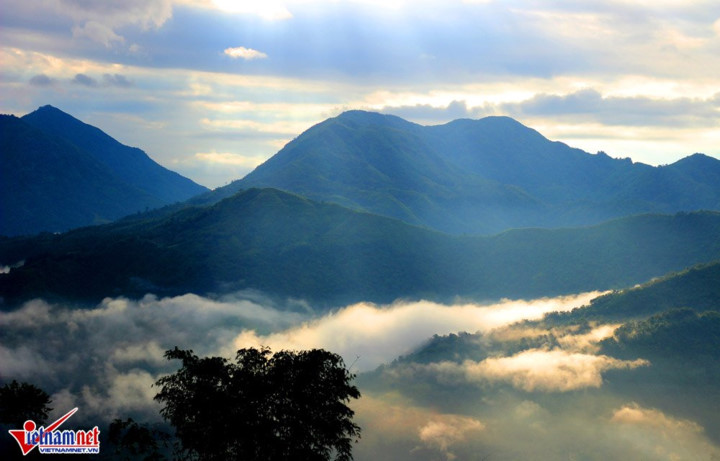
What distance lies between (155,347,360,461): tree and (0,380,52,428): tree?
11.4 m

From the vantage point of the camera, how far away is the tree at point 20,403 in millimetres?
67812

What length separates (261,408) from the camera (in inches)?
3007

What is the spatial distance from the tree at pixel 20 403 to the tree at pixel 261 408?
37.4ft

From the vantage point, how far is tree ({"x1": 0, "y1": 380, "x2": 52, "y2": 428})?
2670 inches

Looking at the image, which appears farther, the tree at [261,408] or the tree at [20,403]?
the tree at [261,408]

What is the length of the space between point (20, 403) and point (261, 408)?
→ 74.8 ft

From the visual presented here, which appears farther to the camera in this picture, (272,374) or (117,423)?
(272,374)

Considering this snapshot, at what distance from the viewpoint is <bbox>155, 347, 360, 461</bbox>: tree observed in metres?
74.0

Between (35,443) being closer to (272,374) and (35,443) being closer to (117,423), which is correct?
(117,423)

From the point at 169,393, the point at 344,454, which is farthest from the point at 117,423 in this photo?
the point at 344,454

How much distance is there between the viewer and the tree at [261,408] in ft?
243

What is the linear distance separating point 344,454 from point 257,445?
888cm

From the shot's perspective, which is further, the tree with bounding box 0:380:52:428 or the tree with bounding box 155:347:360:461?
the tree with bounding box 155:347:360:461

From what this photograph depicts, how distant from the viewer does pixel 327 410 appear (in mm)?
76250
